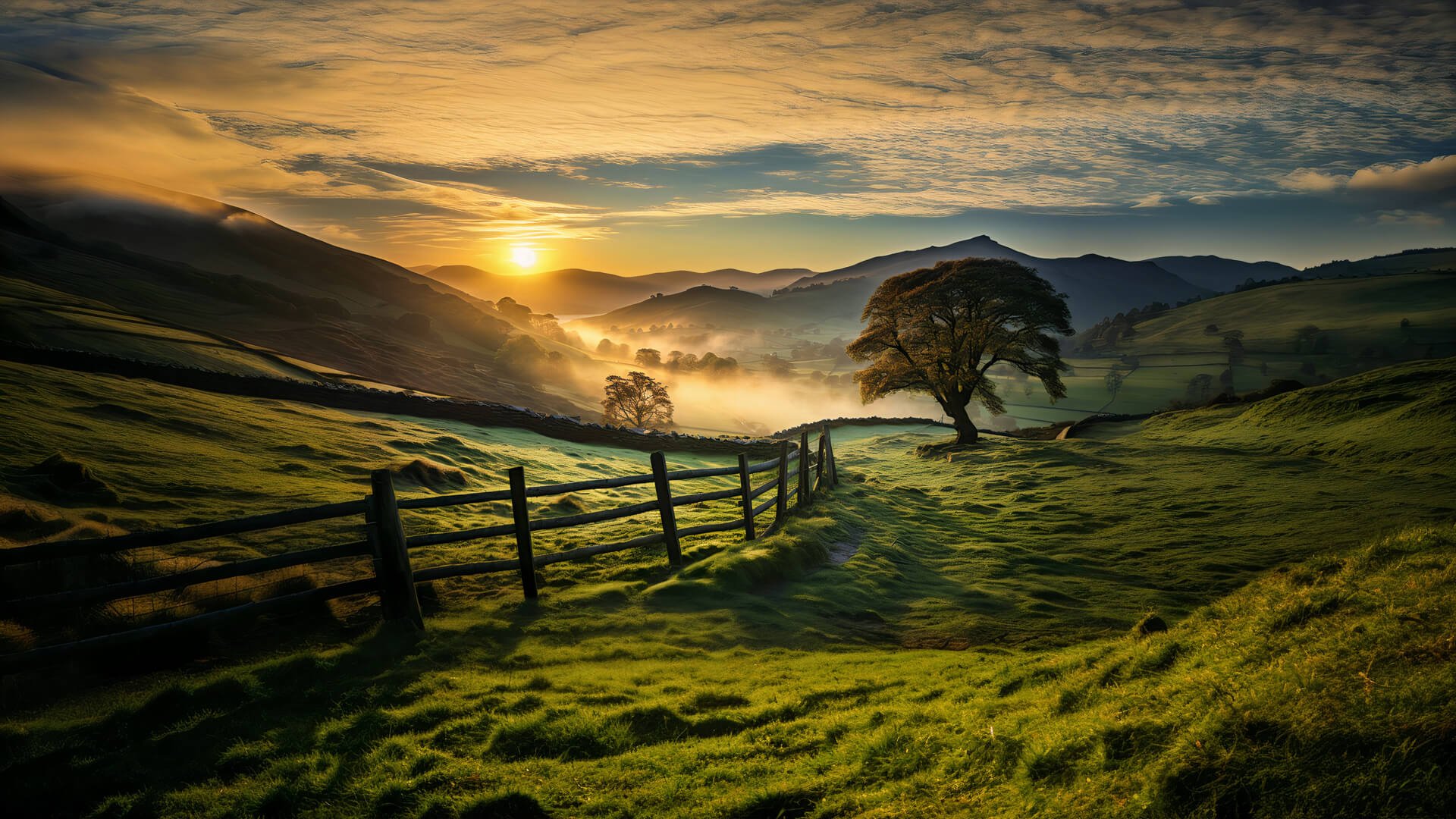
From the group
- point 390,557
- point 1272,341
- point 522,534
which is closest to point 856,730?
point 522,534

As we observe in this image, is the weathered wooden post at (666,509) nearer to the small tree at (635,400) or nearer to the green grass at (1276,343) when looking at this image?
the small tree at (635,400)

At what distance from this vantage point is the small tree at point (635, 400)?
6750cm

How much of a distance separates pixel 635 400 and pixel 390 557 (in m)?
61.4

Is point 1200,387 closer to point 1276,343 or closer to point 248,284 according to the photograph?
point 1276,343

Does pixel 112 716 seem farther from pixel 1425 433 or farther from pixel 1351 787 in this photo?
pixel 1425 433

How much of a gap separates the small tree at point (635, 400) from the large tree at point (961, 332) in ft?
113

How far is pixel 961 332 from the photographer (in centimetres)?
3619

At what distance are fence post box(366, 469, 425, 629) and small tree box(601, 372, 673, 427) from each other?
5790 cm

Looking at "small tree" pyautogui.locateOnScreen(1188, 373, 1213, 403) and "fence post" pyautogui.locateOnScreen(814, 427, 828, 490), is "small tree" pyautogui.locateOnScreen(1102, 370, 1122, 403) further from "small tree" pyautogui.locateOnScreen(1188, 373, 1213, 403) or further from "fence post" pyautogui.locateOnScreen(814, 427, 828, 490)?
"fence post" pyautogui.locateOnScreen(814, 427, 828, 490)

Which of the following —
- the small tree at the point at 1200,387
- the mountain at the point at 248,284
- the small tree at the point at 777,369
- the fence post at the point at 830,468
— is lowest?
the small tree at the point at 1200,387

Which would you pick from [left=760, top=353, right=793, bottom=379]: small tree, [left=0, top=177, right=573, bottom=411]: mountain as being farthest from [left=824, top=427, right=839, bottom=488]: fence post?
[left=760, top=353, right=793, bottom=379]: small tree

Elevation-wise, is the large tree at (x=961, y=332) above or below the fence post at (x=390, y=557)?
above

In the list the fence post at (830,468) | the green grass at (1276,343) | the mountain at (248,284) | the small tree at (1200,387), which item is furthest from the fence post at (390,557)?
the small tree at (1200,387)

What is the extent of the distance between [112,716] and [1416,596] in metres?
11.1
